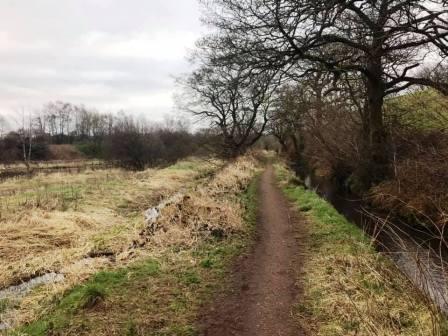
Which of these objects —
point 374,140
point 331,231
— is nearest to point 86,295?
point 331,231

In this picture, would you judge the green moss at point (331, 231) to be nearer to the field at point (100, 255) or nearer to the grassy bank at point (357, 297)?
the grassy bank at point (357, 297)

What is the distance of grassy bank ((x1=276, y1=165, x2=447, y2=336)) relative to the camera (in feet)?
17.8

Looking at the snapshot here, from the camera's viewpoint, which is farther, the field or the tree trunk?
the tree trunk

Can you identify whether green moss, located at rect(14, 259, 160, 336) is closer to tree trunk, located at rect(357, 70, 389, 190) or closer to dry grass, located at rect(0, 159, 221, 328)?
dry grass, located at rect(0, 159, 221, 328)

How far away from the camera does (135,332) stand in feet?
18.7

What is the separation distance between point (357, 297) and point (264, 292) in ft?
4.90

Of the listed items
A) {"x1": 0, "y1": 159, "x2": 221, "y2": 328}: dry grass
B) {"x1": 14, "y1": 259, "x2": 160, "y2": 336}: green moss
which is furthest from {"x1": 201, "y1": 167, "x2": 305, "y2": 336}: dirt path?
{"x1": 0, "y1": 159, "x2": 221, "y2": 328}: dry grass

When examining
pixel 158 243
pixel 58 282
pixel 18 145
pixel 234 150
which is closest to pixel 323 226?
pixel 158 243

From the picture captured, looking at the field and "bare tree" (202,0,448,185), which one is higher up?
"bare tree" (202,0,448,185)

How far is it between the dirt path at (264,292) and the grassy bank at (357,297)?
272 mm

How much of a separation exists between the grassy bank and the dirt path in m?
0.27

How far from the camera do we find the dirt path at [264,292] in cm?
588

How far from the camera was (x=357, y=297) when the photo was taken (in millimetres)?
6473

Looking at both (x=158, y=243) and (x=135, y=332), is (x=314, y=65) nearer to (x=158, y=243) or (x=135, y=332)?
(x=158, y=243)
